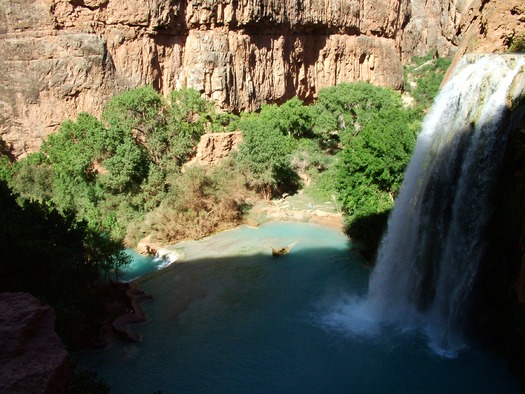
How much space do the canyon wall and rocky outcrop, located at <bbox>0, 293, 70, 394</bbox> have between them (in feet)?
53.1

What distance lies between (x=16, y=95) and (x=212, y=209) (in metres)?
13.8

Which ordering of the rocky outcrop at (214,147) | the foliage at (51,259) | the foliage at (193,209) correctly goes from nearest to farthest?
1. the foliage at (51,259)
2. the foliage at (193,209)
3. the rocky outcrop at (214,147)

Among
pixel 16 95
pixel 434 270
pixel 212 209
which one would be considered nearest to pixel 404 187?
pixel 434 270

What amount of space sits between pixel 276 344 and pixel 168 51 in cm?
2243

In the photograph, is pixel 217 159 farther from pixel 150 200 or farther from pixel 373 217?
pixel 373 217

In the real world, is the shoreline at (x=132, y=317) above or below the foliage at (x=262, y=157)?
below

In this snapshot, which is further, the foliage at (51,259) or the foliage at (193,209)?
the foliage at (193,209)

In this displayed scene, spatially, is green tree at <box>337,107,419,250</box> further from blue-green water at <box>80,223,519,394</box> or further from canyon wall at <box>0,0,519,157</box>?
canyon wall at <box>0,0,519,157</box>

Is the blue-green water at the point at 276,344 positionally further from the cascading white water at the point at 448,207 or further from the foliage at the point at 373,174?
the foliage at the point at 373,174

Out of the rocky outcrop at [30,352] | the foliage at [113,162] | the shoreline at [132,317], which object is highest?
the rocky outcrop at [30,352]

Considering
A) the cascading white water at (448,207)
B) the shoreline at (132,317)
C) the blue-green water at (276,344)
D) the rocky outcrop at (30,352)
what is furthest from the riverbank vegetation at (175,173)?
the rocky outcrop at (30,352)

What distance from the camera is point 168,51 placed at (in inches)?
1115

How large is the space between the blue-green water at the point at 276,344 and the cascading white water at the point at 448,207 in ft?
3.14

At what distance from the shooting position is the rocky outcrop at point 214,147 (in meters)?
24.6
